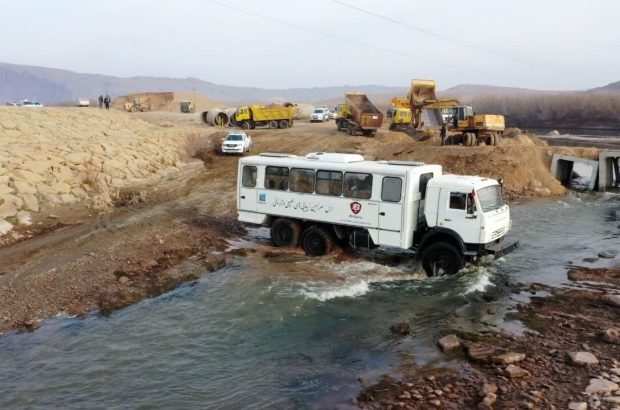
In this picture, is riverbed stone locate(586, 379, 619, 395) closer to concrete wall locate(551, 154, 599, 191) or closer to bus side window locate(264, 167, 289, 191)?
bus side window locate(264, 167, 289, 191)

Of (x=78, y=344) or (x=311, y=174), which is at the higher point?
(x=311, y=174)

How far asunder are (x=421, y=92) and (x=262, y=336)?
3138 centimetres

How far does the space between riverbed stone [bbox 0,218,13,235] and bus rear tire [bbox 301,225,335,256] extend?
35.6 feet

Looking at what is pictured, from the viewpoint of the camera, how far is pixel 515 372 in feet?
29.8

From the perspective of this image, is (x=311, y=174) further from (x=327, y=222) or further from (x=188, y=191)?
(x=188, y=191)

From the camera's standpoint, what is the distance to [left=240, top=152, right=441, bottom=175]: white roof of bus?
14688 millimetres

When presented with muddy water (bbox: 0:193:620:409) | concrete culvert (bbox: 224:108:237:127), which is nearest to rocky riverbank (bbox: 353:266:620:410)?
muddy water (bbox: 0:193:620:409)

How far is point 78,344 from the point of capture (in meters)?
11.0

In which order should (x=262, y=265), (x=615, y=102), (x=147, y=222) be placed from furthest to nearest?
(x=615, y=102)
(x=147, y=222)
(x=262, y=265)

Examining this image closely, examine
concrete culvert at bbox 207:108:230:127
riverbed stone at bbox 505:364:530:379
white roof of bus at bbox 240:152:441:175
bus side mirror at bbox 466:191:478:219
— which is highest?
concrete culvert at bbox 207:108:230:127

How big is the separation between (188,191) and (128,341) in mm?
15474

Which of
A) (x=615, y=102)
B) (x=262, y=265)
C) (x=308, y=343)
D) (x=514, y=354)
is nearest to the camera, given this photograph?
(x=514, y=354)

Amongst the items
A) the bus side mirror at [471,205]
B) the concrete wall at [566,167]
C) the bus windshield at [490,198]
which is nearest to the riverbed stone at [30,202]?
the bus side mirror at [471,205]

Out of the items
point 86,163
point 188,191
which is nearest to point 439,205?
point 188,191
